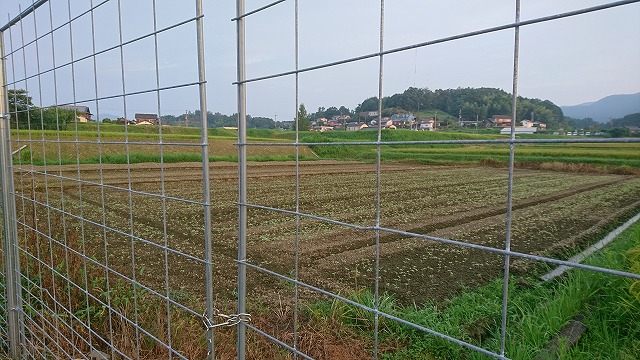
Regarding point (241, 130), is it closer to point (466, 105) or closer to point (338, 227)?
point (466, 105)

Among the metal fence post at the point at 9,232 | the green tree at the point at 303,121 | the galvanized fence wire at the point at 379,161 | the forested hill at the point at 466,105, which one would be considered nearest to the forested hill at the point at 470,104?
the forested hill at the point at 466,105

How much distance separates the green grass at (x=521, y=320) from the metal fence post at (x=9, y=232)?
195 cm

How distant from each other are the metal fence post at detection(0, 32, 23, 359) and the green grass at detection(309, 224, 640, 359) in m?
1.95

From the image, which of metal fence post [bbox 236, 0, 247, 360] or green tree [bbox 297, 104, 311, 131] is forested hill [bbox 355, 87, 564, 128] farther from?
metal fence post [bbox 236, 0, 247, 360]

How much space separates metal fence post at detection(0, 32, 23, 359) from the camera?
262 centimetres

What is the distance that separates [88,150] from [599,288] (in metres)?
18.6

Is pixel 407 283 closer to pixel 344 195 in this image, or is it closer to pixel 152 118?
pixel 152 118

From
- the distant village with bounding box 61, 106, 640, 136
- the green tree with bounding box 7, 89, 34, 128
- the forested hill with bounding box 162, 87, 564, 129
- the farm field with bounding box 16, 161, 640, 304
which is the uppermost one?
the green tree with bounding box 7, 89, 34, 128

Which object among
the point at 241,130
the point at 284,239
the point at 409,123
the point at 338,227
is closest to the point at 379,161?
the point at 409,123

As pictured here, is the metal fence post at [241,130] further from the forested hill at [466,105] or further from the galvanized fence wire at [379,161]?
the forested hill at [466,105]

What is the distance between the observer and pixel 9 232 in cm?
261

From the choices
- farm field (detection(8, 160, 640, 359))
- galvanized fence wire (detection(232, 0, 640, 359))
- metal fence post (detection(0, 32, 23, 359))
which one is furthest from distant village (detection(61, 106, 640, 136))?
metal fence post (detection(0, 32, 23, 359))

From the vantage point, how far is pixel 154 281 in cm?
423

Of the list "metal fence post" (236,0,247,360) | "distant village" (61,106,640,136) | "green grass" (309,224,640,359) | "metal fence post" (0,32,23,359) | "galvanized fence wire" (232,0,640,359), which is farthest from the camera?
"green grass" (309,224,640,359)
